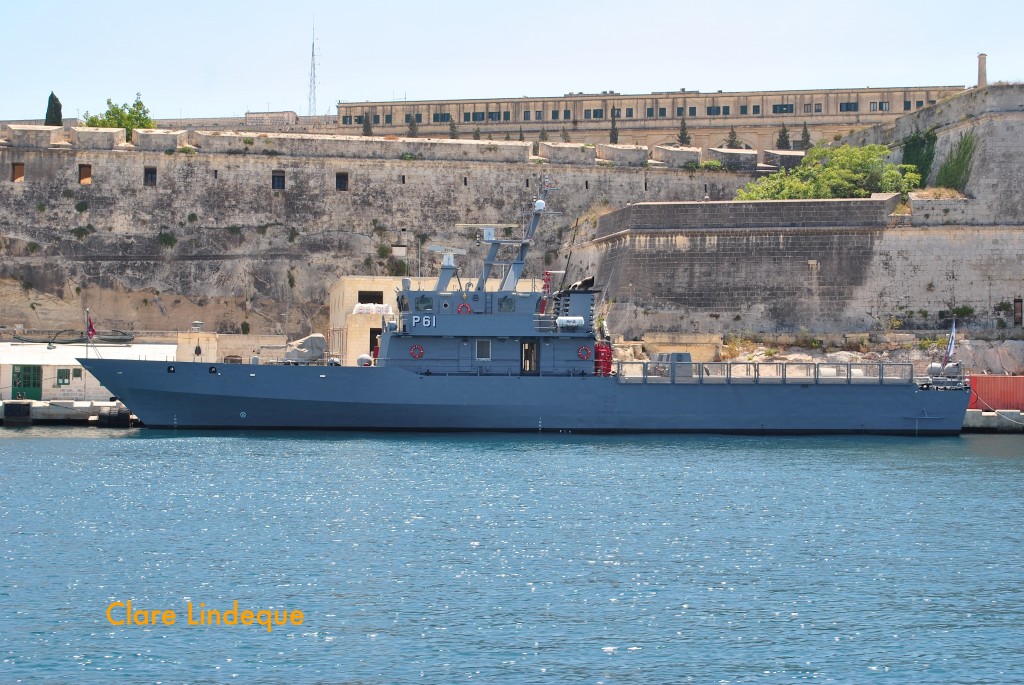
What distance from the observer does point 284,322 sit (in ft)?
145

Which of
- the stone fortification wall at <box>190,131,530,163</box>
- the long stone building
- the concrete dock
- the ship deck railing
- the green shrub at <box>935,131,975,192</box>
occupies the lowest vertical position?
the concrete dock

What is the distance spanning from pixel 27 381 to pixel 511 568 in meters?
23.4

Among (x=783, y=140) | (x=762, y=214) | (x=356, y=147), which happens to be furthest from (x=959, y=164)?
(x=356, y=147)

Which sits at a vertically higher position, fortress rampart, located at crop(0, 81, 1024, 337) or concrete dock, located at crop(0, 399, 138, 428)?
fortress rampart, located at crop(0, 81, 1024, 337)

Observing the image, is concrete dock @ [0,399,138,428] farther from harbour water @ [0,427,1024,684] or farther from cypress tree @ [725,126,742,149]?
cypress tree @ [725,126,742,149]

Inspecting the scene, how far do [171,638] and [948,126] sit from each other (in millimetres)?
33786

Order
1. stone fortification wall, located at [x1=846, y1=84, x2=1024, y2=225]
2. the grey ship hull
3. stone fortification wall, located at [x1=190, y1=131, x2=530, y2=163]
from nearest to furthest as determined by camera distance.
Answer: the grey ship hull → stone fortification wall, located at [x1=846, y1=84, x2=1024, y2=225] → stone fortification wall, located at [x1=190, y1=131, x2=530, y2=163]

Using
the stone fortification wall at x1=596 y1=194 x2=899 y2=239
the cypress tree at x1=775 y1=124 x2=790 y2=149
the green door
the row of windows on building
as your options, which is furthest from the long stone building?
the green door

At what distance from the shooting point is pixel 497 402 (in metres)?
29.8

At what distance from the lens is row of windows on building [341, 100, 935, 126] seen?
62188 mm

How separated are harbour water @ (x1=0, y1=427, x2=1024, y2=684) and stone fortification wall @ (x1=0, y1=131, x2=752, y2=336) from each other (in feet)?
62.0

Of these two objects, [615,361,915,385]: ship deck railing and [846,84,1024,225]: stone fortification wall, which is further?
[846,84,1024,225]: stone fortification wall

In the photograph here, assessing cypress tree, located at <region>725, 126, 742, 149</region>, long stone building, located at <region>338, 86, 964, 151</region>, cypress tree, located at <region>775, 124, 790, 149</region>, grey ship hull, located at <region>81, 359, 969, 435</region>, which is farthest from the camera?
long stone building, located at <region>338, 86, 964, 151</region>

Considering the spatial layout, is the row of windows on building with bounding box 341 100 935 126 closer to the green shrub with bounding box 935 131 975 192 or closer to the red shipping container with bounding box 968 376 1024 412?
the green shrub with bounding box 935 131 975 192
